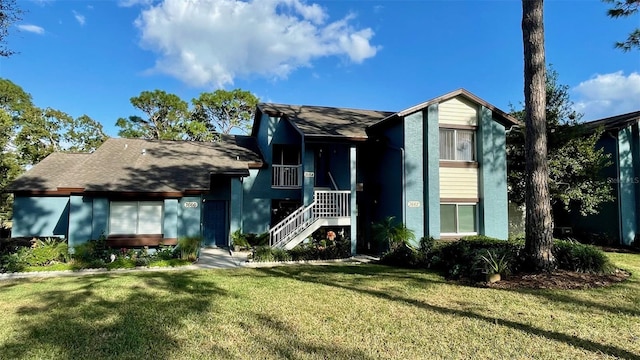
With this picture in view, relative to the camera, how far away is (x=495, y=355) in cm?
443

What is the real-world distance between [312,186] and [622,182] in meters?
15.1

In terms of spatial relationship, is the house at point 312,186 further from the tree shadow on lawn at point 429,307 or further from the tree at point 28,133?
the tree at point 28,133

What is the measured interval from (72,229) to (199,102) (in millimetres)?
24892

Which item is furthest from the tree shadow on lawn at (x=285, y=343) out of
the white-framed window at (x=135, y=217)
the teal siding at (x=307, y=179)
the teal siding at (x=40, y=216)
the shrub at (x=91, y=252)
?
the teal siding at (x=40, y=216)

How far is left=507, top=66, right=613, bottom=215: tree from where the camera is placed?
1641 cm

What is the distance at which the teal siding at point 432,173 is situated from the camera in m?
13.8

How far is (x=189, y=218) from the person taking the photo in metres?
14.4

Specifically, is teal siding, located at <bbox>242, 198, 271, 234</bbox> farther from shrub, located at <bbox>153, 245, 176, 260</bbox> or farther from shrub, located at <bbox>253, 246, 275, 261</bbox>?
shrub, located at <bbox>253, 246, 275, 261</bbox>

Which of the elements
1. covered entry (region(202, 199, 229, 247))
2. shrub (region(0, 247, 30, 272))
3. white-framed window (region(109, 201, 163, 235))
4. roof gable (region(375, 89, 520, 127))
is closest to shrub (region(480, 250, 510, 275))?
roof gable (region(375, 89, 520, 127))

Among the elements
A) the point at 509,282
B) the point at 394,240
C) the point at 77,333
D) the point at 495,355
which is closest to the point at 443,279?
the point at 509,282

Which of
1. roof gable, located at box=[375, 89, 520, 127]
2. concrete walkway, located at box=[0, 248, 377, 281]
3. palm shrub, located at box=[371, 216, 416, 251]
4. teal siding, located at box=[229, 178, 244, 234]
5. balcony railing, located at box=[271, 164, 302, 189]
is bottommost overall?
concrete walkway, located at box=[0, 248, 377, 281]

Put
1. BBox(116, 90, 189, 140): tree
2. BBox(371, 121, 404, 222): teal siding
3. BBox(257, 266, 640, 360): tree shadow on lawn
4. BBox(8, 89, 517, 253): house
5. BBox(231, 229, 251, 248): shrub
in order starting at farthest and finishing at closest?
1. BBox(116, 90, 189, 140): tree
2. BBox(231, 229, 251, 248): shrub
3. BBox(371, 121, 404, 222): teal siding
4. BBox(8, 89, 517, 253): house
5. BBox(257, 266, 640, 360): tree shadow on lawn

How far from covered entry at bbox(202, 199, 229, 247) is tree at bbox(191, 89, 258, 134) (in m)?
20.2

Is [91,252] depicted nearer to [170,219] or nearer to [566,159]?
[170,219]
